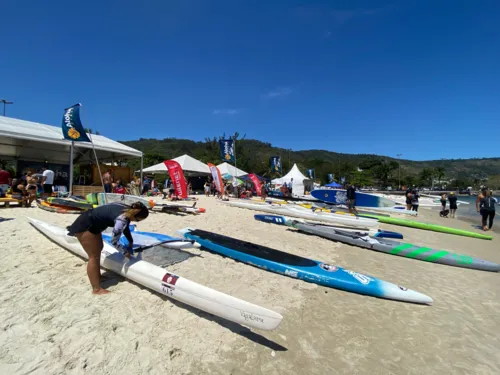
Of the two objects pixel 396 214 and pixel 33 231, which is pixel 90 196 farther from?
pixel 396 214

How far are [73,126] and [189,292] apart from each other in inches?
365

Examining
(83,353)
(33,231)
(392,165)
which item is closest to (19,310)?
(83,353)

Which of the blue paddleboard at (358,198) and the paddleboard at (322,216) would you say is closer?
the paddleboard at (322,216)

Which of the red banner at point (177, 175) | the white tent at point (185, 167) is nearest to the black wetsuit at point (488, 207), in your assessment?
the red banner at point (177, 175)

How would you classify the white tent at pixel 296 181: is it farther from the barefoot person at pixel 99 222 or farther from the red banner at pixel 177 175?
the barefoot person at pixel 99 222

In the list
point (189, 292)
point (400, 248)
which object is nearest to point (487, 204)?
point (400, 248)

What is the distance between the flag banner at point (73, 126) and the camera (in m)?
8.99

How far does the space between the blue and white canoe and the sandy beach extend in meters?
0.11

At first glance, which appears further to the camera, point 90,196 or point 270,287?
point 90,196

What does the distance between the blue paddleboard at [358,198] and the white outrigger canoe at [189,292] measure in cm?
1244

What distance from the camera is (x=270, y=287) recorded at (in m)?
3.55

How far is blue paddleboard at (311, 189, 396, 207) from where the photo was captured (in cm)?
1402

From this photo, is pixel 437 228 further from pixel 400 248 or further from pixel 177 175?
pixel 177 175

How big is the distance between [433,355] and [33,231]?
682cm
